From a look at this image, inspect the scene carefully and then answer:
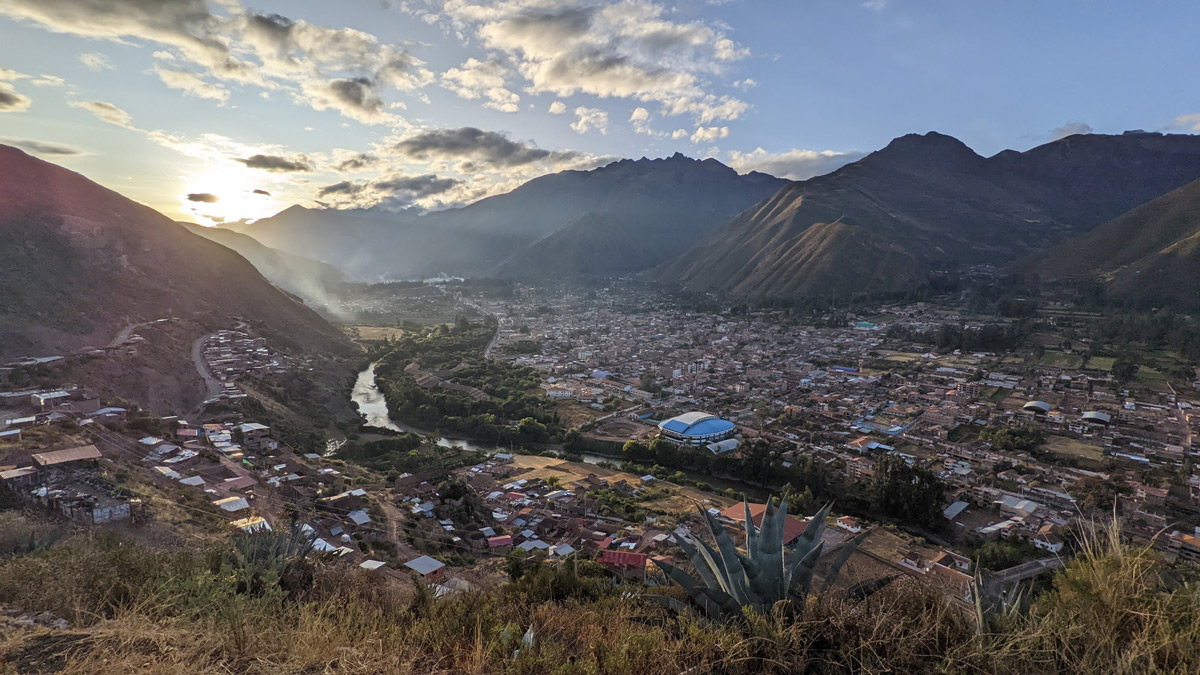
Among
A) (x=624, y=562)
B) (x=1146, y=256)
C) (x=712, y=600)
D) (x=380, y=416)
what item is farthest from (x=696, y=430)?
(x=1146, y=256)

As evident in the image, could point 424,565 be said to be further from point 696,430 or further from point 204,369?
point 204,369

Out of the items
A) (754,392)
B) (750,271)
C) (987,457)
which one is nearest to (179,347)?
(754,392)

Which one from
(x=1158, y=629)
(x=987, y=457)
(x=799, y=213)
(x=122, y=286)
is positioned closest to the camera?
(x=1158, y=629)

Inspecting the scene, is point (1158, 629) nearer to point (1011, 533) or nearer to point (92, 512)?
point (92, 512)

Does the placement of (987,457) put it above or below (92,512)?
below

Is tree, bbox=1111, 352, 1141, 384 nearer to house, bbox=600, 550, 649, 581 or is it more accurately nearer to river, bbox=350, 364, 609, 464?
river, bbox=350, 364, 609, 464

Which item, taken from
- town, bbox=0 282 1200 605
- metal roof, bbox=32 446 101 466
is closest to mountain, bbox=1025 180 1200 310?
town, bbox=0 282 1200 605
